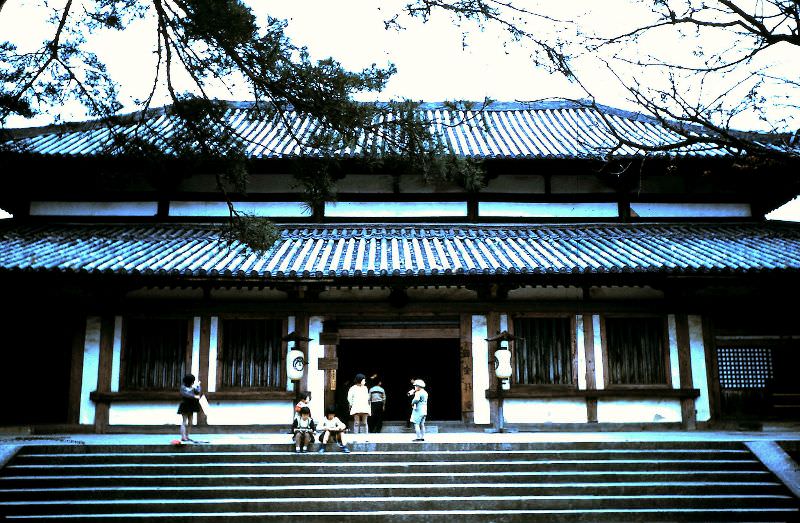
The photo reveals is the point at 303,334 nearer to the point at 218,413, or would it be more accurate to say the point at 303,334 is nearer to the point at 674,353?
the point at 218,413

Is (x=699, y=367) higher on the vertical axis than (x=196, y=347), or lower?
lower

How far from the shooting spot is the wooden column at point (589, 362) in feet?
41.0

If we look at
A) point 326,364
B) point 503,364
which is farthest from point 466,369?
point 326,364

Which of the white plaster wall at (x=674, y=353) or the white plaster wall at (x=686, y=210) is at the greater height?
the white plaster wall at (x=686, y=210)

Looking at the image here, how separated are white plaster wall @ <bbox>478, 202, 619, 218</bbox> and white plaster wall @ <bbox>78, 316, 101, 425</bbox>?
28.1 feet

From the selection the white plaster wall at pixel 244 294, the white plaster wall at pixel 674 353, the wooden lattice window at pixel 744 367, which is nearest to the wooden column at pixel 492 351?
the white plaster wall at pixel 674 353

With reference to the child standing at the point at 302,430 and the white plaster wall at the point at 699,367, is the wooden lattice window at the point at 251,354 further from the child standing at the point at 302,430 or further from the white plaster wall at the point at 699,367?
the white plaster wall at the point at 699,367

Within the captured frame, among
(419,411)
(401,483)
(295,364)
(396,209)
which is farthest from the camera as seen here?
(396,209)

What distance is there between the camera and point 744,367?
1289 centimetres

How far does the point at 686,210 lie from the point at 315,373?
931cm

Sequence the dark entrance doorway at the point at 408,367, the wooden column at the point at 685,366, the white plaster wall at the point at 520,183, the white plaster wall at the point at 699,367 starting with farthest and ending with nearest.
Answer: the dark entrance doorway at the point at 408,367, the white plaster wall at the point at 520,183, the white plaster wall at the point at 699,367, the wooden column at the point at 685,366

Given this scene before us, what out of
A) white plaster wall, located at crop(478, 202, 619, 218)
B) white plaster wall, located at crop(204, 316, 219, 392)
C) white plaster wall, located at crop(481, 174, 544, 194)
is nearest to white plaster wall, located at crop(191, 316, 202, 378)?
white plaster wall, located at crop(204, 316, 219, 392)

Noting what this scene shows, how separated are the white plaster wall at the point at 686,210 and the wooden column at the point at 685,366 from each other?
300 cm

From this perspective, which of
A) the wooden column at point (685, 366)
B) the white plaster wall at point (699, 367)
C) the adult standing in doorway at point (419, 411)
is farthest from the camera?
the white plaster wall at point (699, 367)
